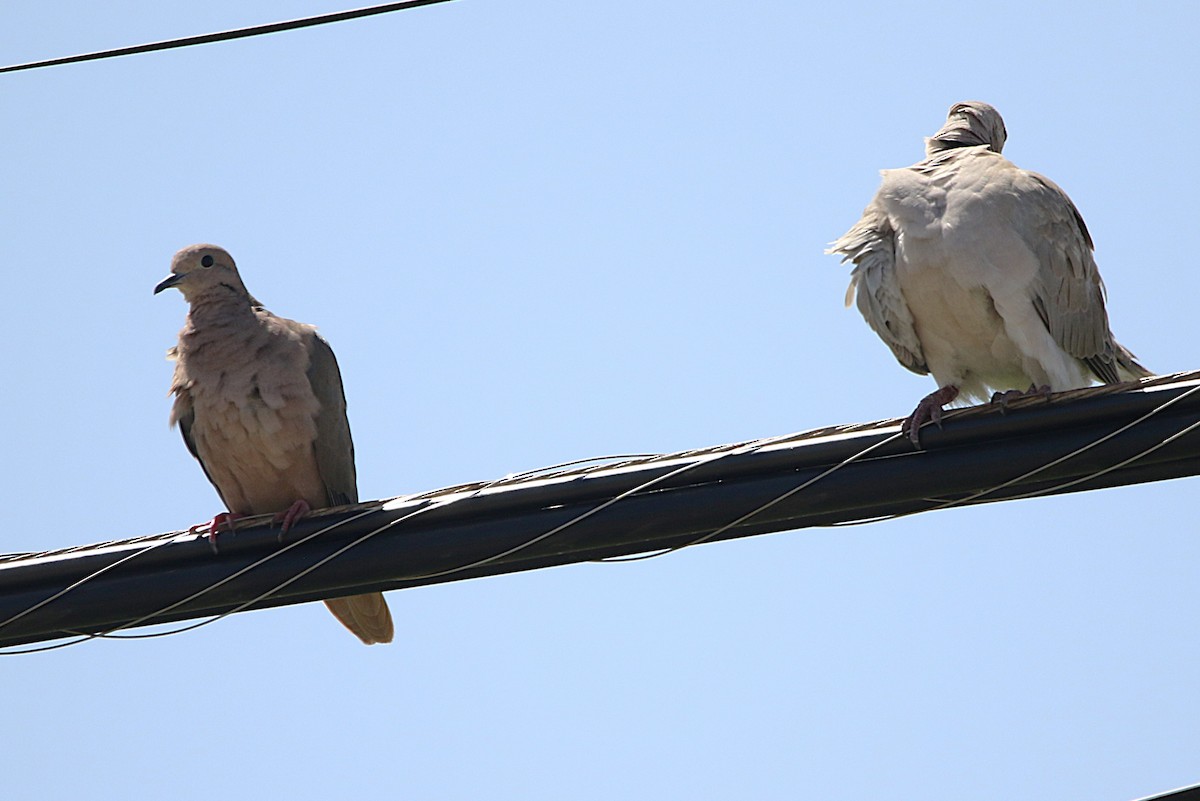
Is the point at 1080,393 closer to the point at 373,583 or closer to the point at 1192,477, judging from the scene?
the point at 1192,477

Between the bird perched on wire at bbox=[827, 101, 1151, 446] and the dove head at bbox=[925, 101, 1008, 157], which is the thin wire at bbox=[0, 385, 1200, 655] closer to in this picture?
the bird perched on wire at bbox=[827, 101, 1151, 446]

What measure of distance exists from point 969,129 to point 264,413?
3500 mm

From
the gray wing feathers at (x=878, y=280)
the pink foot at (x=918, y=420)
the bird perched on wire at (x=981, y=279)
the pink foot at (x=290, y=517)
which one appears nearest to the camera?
the pink foot at (x=918, y=420)

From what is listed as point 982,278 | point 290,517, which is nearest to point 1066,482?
point 982,278

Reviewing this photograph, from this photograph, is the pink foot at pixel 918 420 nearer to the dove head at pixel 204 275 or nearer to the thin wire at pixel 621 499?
the thin wire at pixel 621 499

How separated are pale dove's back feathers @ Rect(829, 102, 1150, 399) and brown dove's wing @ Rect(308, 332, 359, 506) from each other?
2.30 meters

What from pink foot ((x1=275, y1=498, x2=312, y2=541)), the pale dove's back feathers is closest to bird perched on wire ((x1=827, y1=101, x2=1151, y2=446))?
the pale dove's back feathers

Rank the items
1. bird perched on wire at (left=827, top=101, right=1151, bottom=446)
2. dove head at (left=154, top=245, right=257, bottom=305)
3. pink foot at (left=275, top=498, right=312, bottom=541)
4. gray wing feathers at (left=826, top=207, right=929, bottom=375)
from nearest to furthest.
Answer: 1. pink foot at (left=275, top=498, right=312, bottom=541)
2. bird perched on wire at (left=827, top=101, right=1151, bottom=446)
3. gray wing feathers at (left=826, top=207, right=929, bottom=375)
4. dove head at (left=154, top=245, right=257, bottom=305)

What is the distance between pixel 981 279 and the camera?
248 inches

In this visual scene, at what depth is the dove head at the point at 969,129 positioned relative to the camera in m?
7.17

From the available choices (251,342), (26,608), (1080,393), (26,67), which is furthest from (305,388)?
(1080,393)

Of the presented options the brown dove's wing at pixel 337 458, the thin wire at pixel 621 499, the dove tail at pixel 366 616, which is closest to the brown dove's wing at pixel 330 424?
the brown dove's wing at pixel 337 458

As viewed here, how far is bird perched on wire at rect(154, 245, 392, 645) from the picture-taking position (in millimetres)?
6664

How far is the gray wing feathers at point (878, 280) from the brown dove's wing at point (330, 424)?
2.30 m
